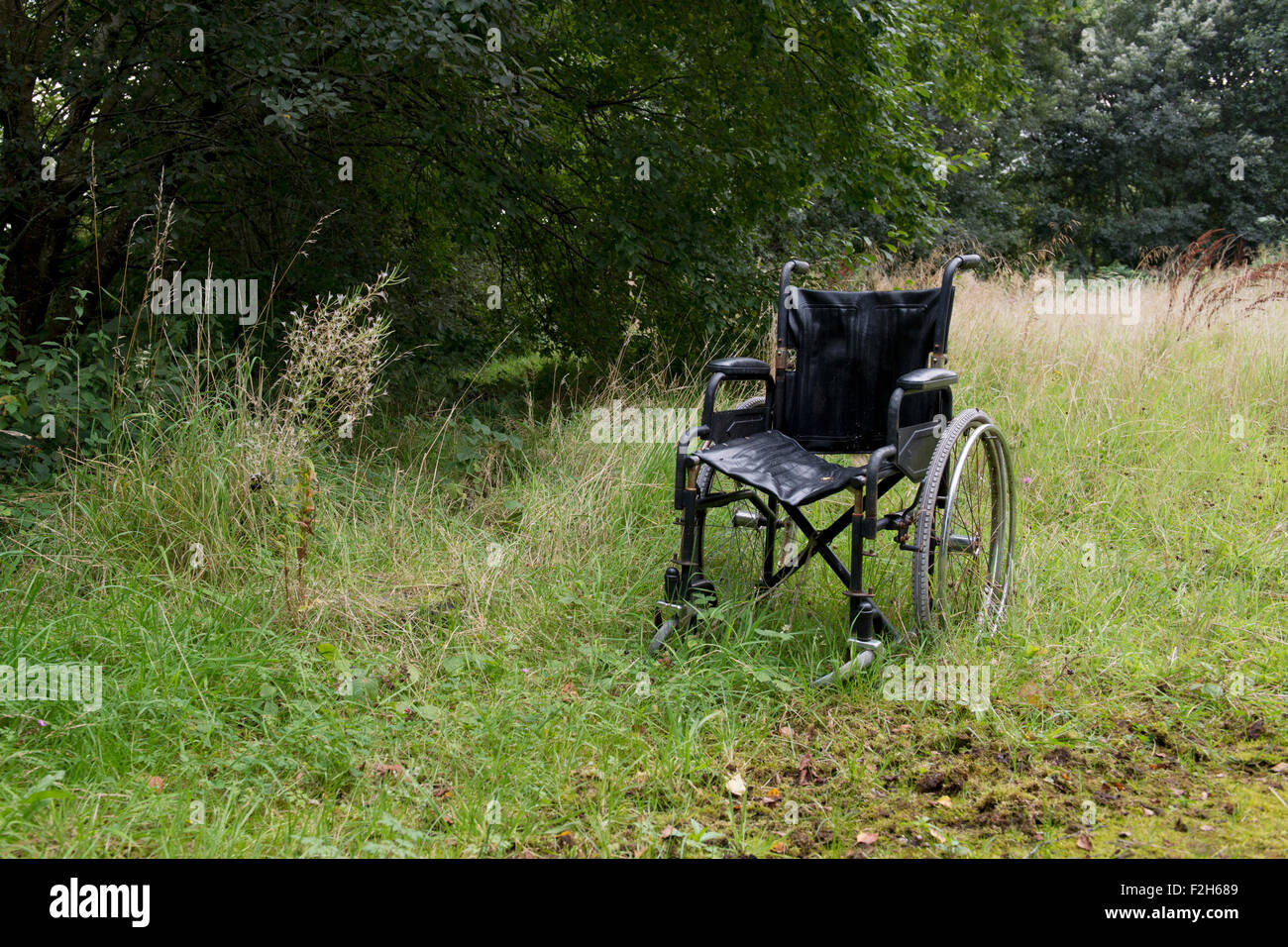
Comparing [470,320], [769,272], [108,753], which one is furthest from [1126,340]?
[108,753]

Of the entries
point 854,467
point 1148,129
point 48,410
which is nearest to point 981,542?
point 854,467

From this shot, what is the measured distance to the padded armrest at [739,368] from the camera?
9.96 ft

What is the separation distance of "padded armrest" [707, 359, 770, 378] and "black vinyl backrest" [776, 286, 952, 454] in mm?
164

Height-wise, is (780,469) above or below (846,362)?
below

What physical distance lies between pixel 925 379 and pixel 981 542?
2.21 feet

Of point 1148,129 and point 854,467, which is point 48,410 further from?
point 1148,129

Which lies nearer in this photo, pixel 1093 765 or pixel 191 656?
pixel 1093 765

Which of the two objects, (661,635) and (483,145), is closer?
(661,635)

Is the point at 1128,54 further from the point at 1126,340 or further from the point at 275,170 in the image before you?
the point at 275,170

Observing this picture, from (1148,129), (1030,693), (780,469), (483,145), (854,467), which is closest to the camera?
(1030,693)

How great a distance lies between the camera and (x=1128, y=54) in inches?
787

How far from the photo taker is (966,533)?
329 cm

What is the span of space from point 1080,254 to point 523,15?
1985 centimetres

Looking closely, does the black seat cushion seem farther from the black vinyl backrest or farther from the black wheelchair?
the black vinyl backrest
